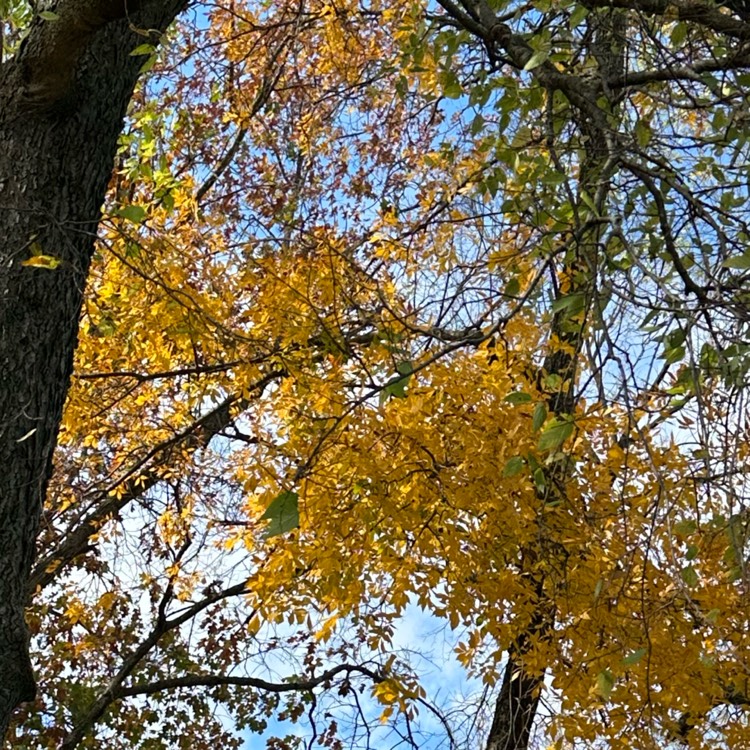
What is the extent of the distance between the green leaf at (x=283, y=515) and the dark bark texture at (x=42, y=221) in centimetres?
134

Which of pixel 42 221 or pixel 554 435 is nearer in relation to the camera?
pixel 554 435

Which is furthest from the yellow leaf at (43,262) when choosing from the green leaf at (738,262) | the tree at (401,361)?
the green leaf at (738,262)

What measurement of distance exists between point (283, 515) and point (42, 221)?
1712 mm

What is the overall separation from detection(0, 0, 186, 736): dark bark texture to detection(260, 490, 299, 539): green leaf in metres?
1.34

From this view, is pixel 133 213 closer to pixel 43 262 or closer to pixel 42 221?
pixel 43 262

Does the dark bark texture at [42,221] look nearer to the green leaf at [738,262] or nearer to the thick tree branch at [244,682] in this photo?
the green leaf at [738,262]

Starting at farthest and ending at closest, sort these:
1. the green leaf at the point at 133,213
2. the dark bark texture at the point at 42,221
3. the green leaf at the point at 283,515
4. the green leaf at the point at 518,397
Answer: the dark bark texture at the point at 42,221 < the green leaf at the point at 133,213 < the green leaf at the point at 518,397 < the green leaf at the point at 283,515

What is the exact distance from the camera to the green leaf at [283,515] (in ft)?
5.51

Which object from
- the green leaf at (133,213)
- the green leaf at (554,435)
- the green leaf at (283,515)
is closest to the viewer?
the green leaf at (283,515)

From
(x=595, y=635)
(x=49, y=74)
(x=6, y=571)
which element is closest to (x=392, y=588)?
(x=595, y=635)

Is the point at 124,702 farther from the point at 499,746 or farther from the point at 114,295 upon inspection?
the point at 114,295

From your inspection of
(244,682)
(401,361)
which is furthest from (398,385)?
(244,682)

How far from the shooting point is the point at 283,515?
1.70 m

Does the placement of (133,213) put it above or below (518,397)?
above
